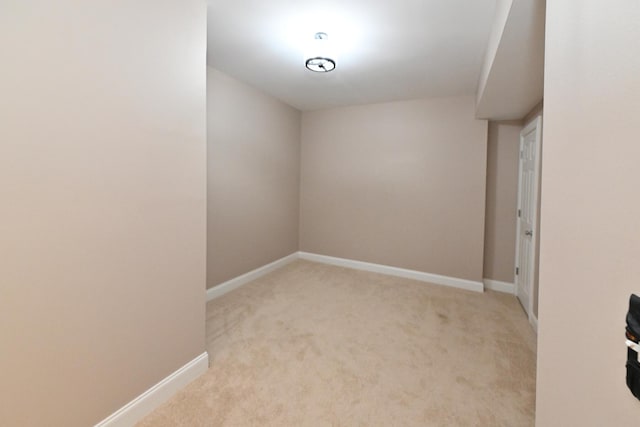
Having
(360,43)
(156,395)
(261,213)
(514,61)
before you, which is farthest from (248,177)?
(514,61)

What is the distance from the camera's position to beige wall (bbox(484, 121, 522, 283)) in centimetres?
359

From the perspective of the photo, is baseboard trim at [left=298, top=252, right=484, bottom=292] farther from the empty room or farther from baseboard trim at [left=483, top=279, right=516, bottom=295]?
baseboard trim at [left=483, top=279, right=516, bottom=295]

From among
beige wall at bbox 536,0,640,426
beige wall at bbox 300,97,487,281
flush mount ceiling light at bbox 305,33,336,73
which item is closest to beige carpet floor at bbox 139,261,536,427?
beige wall at bbox 300,97,487,281

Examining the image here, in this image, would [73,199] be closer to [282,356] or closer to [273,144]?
[282,356]

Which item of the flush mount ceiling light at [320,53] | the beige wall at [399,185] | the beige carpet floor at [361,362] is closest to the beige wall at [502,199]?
the beige wall at [399,185]

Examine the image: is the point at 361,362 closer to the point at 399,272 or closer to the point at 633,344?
the point at 633,344

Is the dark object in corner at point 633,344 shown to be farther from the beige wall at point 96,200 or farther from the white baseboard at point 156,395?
the white baseboard at point 156,395

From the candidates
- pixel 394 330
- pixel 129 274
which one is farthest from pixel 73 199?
pixel 394 330

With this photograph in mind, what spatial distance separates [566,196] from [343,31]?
214 cm

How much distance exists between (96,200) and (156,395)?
3.94 ft

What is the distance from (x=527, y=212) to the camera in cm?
322

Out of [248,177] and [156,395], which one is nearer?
[156,395]

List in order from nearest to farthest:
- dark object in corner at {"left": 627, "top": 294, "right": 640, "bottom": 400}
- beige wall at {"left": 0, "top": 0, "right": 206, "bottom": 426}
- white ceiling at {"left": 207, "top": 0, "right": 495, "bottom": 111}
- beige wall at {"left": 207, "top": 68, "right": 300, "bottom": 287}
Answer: dark object in corner at {"left": 627, "top": 294, "right": 640, "bottom": 400}
beige wall at {"left": 0, "top": 0, "right": 206, "bottom": 426}
white ceiling at {"left": 207, "top": 0, "right": 495, "bottom": 111}
beige wall at {"left": 207, "top": 68, "right": 300, "bottom": 287}

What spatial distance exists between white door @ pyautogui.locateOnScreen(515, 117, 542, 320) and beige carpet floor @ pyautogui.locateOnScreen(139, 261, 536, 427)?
0.87ft
